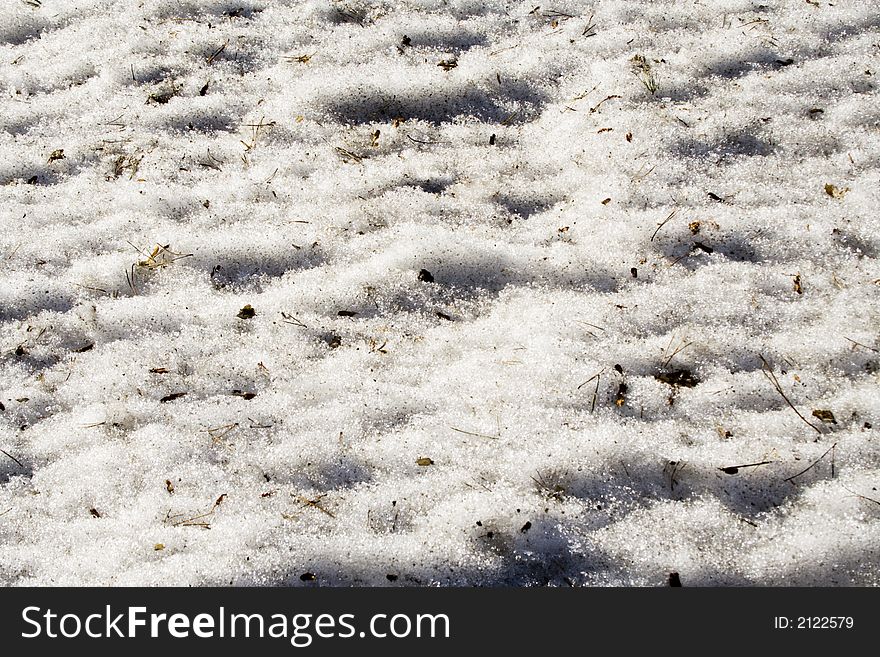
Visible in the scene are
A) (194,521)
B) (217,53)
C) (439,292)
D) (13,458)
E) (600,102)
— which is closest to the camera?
(194,521)

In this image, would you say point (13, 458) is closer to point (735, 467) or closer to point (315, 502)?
point (315, 502)

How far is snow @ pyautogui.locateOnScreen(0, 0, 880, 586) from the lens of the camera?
2201 mm

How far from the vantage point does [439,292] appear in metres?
2.70

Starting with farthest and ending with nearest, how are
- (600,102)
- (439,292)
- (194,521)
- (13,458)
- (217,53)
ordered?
1. (217,53)
2. (600,102)
3. (439,292)
4. (13,458)
5. (194,521)

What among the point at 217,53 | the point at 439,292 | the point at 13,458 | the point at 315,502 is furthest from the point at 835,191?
the point at 13,458

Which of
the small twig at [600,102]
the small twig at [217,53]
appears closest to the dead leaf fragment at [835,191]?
the small twig at [600,102]

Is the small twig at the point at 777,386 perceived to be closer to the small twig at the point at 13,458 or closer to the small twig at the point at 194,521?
the small twig at the point at 194,521

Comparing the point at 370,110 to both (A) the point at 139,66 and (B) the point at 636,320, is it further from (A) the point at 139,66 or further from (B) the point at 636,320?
→ (B) the point at 636,320

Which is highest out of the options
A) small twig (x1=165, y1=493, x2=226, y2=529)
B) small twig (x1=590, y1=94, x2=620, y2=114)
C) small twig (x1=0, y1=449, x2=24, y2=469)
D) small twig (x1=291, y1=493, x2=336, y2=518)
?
small twig (x1=590, y1=94, x2=620, y2=114)

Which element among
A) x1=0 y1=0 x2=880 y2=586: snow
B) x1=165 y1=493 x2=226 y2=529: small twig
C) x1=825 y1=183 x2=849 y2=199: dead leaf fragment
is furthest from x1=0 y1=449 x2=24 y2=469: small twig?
x1=825 y1=183 x2=849 y2=199: dead leaf fragment

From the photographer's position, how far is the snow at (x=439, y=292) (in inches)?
86.7

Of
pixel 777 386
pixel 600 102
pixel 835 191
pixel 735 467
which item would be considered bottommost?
pixel 735 467

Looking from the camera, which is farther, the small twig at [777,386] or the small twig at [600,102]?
the small twig at [600,102]

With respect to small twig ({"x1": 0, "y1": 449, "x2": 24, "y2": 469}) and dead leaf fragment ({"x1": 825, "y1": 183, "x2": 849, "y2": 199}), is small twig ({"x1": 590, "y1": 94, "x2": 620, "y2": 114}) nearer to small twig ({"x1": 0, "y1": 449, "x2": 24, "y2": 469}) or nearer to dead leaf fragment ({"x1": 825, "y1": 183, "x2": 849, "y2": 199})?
dead leaf fragment ({"x1": 825, "y1": 183, "x2": 849, "y2": 199})
